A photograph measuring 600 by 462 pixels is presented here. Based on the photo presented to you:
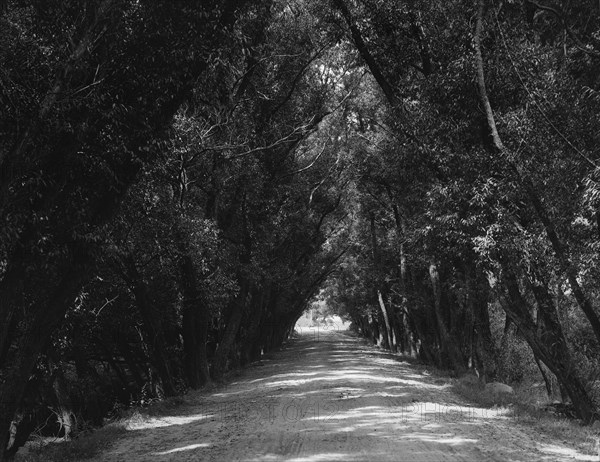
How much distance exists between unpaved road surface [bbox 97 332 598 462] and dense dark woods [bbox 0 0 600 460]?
2109mm

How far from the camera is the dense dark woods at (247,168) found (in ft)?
24.0

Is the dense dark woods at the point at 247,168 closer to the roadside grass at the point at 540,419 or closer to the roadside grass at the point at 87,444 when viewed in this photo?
the roadside grass at the point at 87,444

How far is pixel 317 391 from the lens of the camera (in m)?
13.9

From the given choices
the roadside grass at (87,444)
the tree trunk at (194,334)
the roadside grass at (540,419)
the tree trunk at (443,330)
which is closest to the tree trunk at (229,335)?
the tree trunk at (194,334)

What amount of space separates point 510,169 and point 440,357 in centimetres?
1284

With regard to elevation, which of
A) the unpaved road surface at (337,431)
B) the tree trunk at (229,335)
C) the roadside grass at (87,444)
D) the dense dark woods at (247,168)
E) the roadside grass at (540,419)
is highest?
the dense dark woods at (247,168)

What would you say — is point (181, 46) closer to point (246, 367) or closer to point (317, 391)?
point (317, 391)

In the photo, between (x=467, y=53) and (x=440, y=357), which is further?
(x=440, y=357)

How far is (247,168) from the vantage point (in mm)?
17719


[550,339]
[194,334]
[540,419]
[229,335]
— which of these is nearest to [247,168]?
[194,334]

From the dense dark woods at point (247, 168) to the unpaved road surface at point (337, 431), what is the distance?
211cm

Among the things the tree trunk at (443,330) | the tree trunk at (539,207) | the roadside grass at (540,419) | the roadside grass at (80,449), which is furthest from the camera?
the tree trunk at (443,330)

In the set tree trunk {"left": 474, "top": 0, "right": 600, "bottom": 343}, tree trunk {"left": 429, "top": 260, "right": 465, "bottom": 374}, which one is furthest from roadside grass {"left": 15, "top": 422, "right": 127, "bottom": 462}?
tree trunk {"left": 429, "top": 260, "right": 465, "bottom": 374}

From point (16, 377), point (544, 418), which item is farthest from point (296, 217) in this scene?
point (16, 377)
